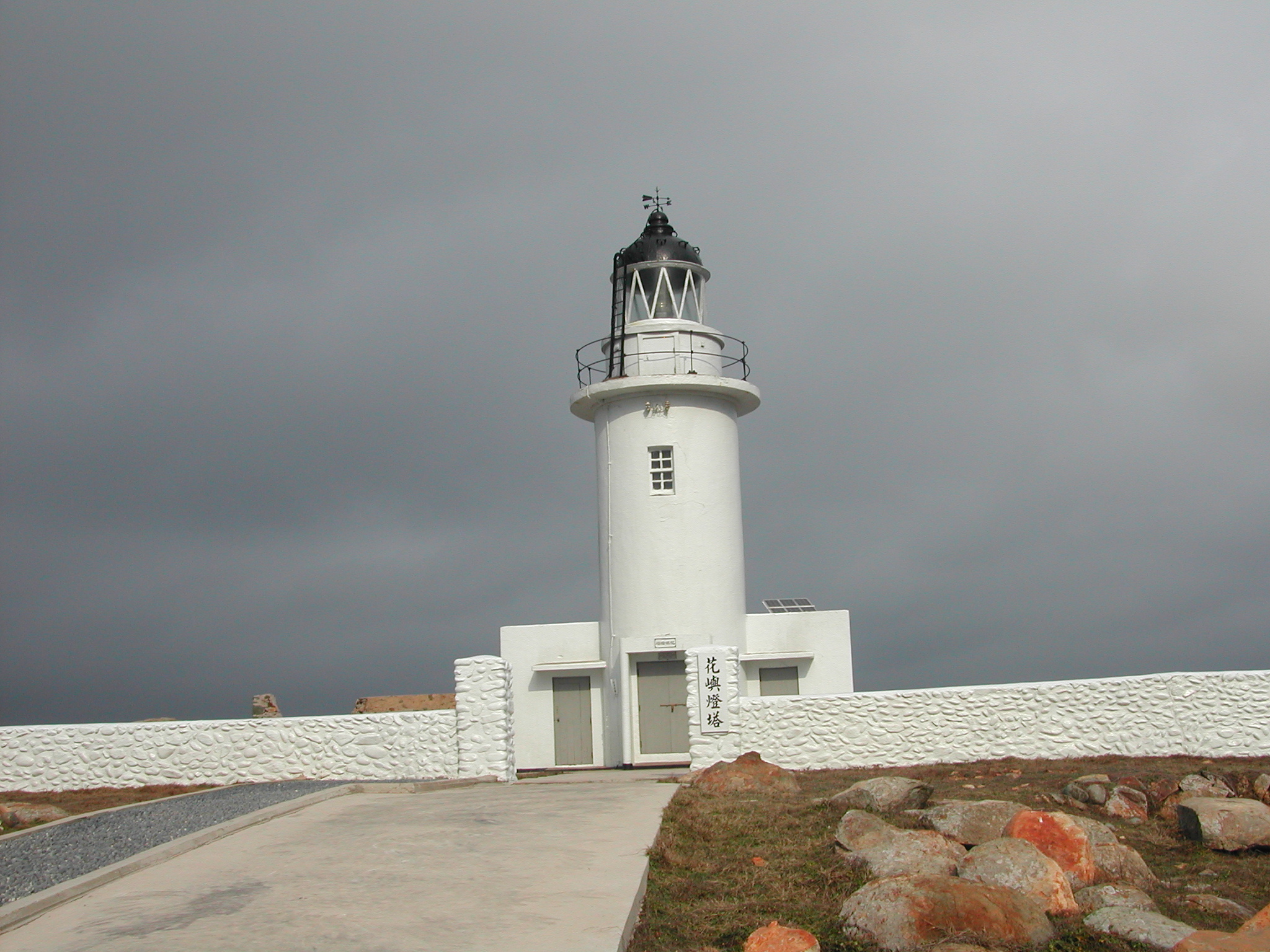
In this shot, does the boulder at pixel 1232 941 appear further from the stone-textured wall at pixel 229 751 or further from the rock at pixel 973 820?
the stone-textured wall at pixel 229 751

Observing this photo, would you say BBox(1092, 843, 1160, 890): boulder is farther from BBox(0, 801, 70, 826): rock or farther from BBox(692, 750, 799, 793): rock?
BBox(0, 801, 70, 826): rock

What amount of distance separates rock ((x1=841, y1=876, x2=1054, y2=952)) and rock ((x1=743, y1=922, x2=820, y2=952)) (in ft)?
1.42

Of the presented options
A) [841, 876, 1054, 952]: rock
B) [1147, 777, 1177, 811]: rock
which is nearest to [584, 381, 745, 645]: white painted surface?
[1147, 777, 1177, 811]: rock

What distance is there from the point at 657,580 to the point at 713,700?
10.9 feet

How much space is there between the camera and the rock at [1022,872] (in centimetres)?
759

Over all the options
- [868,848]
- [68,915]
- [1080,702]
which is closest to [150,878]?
[68,915]

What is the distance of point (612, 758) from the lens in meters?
20.6

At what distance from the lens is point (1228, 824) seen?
33.2 ft

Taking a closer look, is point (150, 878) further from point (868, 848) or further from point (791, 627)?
point (791, 627)

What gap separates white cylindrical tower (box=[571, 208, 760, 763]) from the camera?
794 inches

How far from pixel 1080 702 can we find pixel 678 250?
36.5 feet

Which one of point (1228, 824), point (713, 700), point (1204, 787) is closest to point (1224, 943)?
point (1228, 824)

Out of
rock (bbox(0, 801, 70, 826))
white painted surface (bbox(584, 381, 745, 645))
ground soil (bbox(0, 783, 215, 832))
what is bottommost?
ground soil (bbox(0, 783, 215, 832))

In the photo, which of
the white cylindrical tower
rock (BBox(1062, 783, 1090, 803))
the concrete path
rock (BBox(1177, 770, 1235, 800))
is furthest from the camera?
the white cylindrical tower
